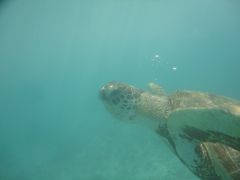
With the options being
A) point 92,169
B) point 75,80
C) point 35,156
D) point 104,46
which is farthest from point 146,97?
point 104,46

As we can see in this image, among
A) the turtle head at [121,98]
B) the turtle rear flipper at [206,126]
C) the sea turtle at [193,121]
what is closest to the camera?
the turtle rear flipper at [206,126]

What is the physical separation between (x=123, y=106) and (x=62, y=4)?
25.5m

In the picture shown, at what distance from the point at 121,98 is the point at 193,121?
55.3 inches

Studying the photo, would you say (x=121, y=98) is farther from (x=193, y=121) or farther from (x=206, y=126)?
(x=206, y=126)

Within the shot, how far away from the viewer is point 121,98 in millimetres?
4348

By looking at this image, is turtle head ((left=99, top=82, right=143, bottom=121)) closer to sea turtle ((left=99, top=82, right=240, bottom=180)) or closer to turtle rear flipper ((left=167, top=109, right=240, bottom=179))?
sea turtle ((left=99, top=82, right=240, bottom=180))

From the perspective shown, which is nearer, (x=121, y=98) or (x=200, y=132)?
(x=200, y=132)

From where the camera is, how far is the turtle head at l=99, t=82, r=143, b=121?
4.33 m

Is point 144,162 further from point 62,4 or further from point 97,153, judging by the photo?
point 62,4

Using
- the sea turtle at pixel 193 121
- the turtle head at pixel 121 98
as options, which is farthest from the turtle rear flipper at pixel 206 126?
the turtle head at pixel 121 98

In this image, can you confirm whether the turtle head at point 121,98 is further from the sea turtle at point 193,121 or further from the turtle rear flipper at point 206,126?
the turtle rear flipper at point 206,126

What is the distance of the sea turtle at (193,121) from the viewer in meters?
2.94

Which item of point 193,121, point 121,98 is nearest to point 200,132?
point 193,121

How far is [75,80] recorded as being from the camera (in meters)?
90.8
